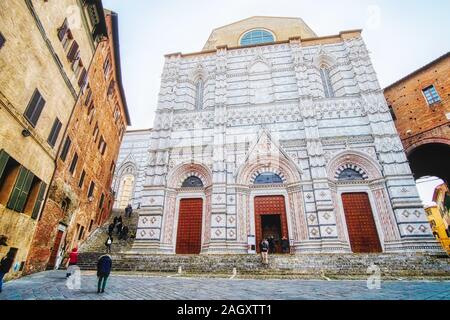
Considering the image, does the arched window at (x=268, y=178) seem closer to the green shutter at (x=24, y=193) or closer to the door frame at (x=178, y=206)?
the door frame at (x=178, y=206)

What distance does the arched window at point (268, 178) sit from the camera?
1556 centimetres

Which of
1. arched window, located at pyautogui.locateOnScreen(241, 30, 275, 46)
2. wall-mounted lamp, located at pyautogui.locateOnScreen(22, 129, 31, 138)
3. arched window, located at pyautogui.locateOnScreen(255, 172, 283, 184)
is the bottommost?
wall-mounted lamp, located at pyautogui.locateOnScreen(22, 129, 31, 138)

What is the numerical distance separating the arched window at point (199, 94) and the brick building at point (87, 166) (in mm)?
6417

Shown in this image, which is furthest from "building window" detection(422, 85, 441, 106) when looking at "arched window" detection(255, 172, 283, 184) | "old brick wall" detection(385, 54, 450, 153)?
"arched window" detection(255, 172, 283, 184)

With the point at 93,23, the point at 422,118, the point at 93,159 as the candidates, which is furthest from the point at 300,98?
the point at 93,159

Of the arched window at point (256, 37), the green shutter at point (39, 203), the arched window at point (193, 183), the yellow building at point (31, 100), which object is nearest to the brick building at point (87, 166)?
the green shutter at point (39, 203)

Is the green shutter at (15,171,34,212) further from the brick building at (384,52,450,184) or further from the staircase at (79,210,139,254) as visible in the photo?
the brick building at (384,52,450,184)

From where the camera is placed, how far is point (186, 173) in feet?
54.4

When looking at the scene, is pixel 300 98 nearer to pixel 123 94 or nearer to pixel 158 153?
pixel 158 153

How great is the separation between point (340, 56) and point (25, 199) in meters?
21.3

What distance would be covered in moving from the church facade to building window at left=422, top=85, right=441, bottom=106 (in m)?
3.49

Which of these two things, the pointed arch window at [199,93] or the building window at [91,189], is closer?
the building window at [91,189]

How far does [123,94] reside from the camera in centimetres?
2170

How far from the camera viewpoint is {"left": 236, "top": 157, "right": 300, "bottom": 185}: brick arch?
15.3 metres
